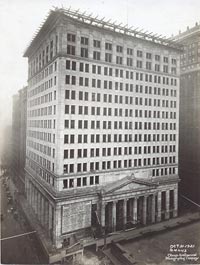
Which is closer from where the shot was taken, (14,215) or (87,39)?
(87,39)

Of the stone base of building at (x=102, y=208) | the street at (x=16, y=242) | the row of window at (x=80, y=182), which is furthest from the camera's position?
the row of window at (x=80, y=182)

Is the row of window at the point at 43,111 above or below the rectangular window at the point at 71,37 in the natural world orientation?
below

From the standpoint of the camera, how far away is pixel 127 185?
56.4m

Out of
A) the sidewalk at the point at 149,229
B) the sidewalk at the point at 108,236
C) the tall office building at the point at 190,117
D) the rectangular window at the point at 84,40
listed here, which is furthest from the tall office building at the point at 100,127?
the tall office building at the point at 190,117

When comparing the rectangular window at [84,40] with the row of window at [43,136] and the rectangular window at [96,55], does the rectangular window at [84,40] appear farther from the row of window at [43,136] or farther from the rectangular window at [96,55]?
the row of window at [43,136]

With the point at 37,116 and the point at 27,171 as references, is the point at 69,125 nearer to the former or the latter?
the point at 37,116

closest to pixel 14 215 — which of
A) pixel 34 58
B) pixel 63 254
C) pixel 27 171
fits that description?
pixel 27 171

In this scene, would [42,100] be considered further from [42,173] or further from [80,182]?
[80,182]

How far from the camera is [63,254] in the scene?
44562 millimetres

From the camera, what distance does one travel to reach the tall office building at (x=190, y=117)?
2973 inches

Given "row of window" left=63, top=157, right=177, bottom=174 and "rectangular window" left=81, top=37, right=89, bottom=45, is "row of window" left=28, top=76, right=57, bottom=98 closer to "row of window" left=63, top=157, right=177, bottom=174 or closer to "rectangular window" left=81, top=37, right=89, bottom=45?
"rectangular window" left=81, top=37, right=89, bottom=45

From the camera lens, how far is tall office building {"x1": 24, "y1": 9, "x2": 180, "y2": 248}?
162 feet

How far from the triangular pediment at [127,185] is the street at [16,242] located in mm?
18364

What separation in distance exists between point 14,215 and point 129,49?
5149 cm
